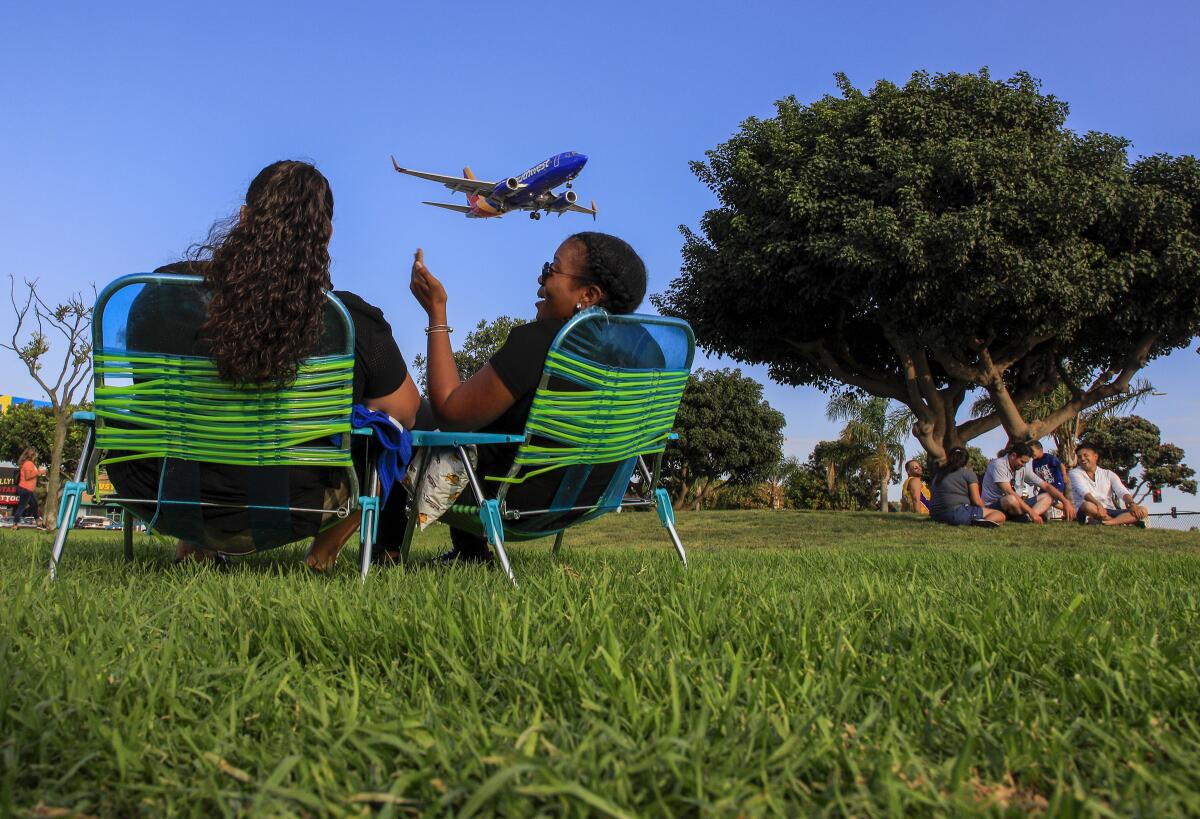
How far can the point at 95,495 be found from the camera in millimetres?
3363

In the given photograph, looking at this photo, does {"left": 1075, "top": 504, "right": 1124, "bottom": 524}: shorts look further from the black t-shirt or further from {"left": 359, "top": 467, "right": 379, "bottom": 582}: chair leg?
{"left": 359, "top": 467, "right": 379, "bottom": 582}: chair leg

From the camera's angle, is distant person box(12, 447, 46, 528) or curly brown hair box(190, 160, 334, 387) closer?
curly brown hair box(190, 160, 334, 387)

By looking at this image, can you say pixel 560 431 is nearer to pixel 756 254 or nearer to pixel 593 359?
pixel 593 359

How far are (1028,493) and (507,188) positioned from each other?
22.1 metres

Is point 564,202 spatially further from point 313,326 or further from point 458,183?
point 313,326

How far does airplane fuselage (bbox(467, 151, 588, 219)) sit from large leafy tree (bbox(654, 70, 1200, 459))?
10.2 metres

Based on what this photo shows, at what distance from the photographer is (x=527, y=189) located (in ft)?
106

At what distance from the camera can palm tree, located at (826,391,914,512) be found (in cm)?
4031

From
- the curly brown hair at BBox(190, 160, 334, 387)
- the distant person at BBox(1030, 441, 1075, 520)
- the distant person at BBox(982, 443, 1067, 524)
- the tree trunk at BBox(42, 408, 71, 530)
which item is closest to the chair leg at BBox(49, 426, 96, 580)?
the curly brown hair at BBox(190, 160, 334, 387)

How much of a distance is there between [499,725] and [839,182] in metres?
19.0

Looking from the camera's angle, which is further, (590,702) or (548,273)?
(548,273)

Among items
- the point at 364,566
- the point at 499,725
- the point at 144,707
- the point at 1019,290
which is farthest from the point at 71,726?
the point at 1019,290

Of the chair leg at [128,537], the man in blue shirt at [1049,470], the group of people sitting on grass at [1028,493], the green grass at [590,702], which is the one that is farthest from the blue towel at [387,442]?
the man in blue shirt at [1049,470]

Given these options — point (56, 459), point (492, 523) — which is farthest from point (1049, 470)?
point (56, 459)
